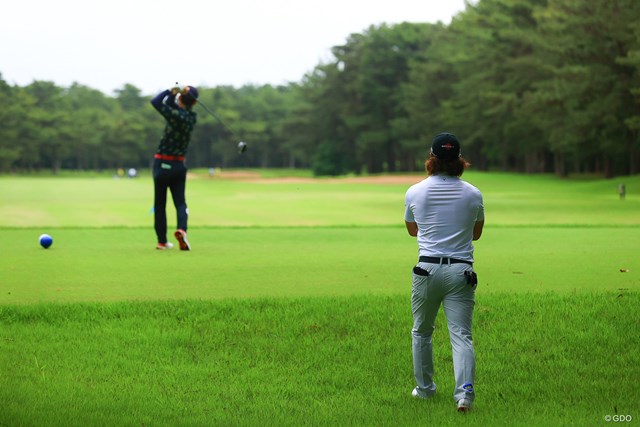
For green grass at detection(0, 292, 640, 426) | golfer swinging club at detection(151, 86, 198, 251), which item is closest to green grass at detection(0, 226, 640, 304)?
golfer swinging club at detection(151, 86, 198, 251)

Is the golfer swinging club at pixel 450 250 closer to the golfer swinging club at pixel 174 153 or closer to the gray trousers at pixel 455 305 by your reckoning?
the gray trousers at pixel 455 305

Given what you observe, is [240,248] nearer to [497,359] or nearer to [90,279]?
[90,279]

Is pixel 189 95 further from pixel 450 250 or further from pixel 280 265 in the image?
pixel 450 250

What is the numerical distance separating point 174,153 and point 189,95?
1133 millimetres

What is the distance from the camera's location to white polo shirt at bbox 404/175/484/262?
6094mm

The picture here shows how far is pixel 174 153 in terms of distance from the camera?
1563 centimetres

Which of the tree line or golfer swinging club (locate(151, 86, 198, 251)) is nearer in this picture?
golfer swinging club (locate(151, 86, 198, 251))

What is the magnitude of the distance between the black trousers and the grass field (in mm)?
678

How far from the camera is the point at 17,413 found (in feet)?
20.1

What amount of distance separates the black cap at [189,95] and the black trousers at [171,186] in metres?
1.13

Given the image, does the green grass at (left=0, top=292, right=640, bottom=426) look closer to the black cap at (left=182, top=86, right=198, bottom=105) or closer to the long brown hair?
the long brown hair

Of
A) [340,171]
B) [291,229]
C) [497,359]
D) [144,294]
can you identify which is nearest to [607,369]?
[497,359]

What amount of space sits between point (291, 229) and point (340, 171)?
303 feet

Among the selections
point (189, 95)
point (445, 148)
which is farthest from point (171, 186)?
point (445, 148)
